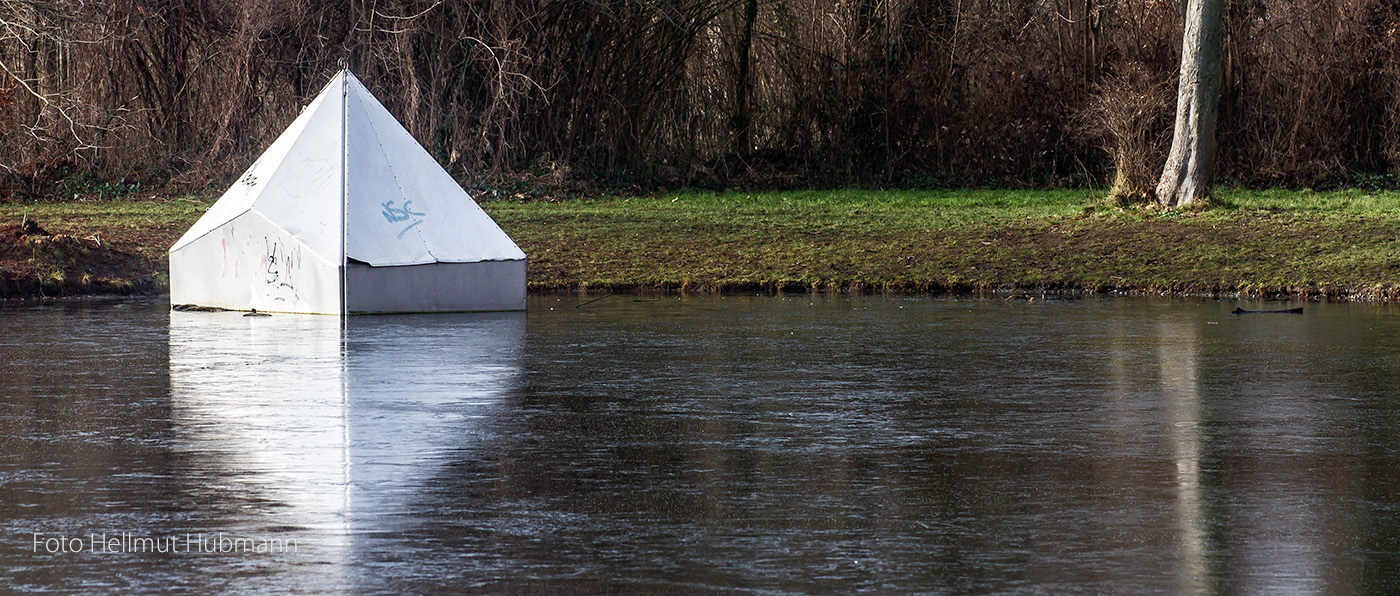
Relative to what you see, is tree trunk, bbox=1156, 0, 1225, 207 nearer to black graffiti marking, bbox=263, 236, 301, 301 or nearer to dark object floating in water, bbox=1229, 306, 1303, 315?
dark object floating in water, bbox=1229, 306, 1303, 315

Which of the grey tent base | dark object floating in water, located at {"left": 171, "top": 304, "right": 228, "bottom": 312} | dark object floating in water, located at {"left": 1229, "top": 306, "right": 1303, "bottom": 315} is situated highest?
the grey tent base

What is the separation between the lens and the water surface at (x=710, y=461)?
221 inches

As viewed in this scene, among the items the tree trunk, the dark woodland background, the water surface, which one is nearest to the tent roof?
the water surface

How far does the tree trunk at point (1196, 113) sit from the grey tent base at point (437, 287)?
11.1 metres

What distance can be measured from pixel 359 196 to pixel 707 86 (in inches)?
661

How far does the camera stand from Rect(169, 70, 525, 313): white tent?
1534cm

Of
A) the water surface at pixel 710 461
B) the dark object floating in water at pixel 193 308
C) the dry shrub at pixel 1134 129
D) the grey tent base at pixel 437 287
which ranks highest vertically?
the dry shrub at pixel 1134 129

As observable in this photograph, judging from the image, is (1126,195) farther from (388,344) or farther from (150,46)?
(150,46)

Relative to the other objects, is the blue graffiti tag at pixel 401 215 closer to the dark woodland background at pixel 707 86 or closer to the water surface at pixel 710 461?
the water surface at pixel 710 461

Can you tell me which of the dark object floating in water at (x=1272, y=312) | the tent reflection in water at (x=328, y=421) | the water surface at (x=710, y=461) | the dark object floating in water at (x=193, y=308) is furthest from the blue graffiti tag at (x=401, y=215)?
the dark object floating in water at (x=1272, y=312)

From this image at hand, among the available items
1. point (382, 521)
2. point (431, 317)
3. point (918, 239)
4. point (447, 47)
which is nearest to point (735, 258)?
point (918, 239)

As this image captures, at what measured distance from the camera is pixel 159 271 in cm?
1923

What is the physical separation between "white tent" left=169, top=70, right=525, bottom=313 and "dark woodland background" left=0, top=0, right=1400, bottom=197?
11750 mm

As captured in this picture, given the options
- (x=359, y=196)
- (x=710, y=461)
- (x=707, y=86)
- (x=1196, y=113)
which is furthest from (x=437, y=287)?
(x=707, y=86)
